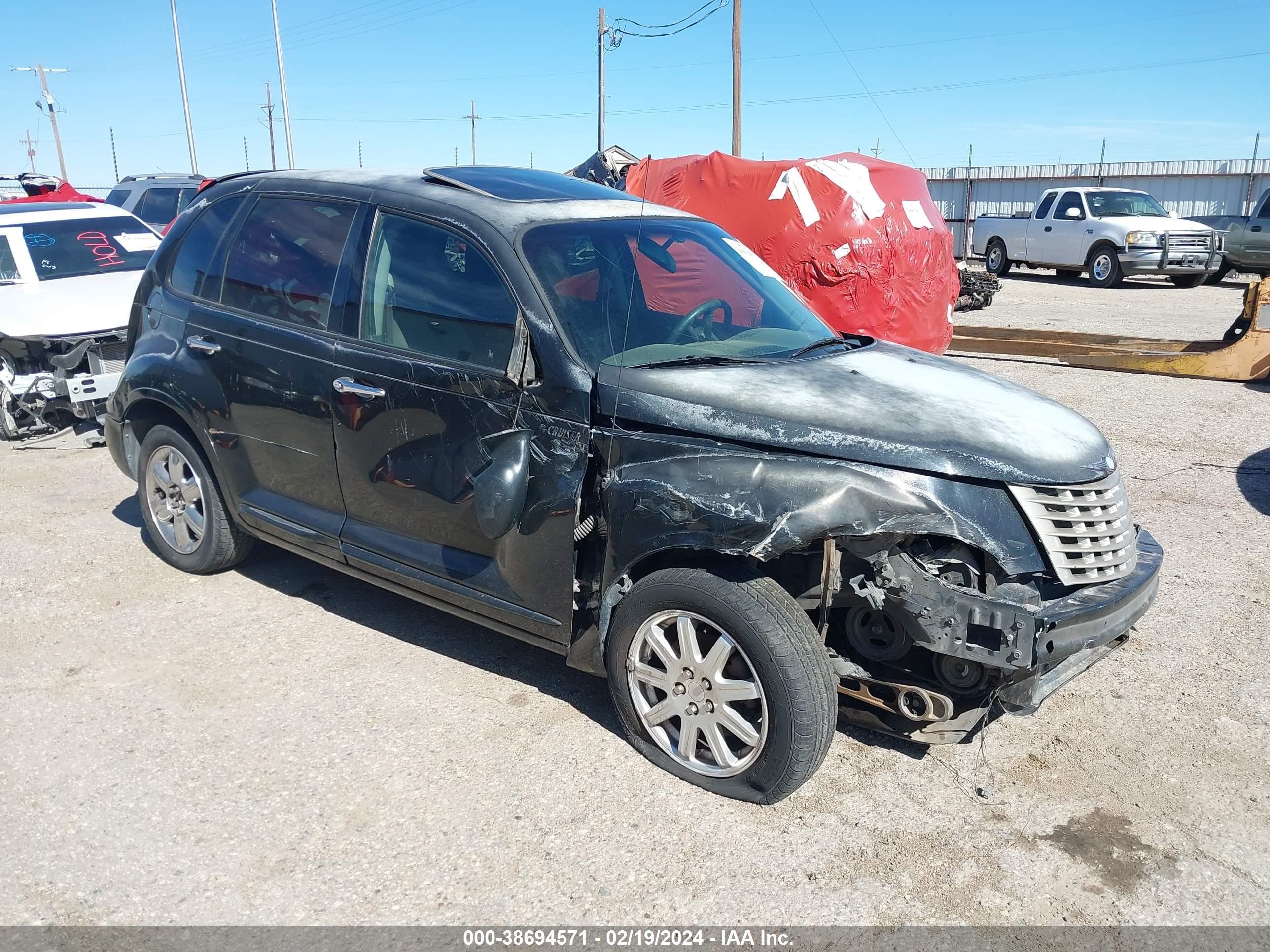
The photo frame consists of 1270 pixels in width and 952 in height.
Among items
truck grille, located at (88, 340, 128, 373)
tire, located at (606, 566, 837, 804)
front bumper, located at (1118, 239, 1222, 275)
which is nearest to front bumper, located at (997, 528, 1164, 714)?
tire, located at (606, 566, 837, 804)

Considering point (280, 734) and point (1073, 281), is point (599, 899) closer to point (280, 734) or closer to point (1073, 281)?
point (280, 734)

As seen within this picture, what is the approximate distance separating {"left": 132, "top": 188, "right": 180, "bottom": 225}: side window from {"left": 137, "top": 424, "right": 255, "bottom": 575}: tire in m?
12.8

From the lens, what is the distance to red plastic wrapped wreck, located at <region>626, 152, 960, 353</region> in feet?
33.7

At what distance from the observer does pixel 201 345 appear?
4.77 metres

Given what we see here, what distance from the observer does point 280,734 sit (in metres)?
3.81

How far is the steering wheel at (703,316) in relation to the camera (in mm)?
3883

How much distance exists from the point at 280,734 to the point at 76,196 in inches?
→ 564

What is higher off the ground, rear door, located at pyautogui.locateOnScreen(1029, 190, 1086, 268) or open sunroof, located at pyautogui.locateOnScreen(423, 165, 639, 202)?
open sunroof, located at pyautogui.locateOnScreen(423, 165, 639, 202)

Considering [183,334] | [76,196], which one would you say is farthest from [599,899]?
[76,196]

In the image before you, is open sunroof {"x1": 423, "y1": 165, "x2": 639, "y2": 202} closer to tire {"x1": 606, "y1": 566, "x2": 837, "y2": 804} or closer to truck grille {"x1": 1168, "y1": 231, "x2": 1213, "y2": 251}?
tire {"x1": 606, "y1": 566, "x2": 837, "y2": 804}

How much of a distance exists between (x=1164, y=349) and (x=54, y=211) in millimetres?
11261

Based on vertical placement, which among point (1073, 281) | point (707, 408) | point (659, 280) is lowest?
point (1073, 281)

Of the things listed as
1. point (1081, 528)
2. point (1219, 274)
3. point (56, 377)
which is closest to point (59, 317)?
point (56, 377)

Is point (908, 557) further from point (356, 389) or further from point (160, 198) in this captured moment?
point (160, 198)
